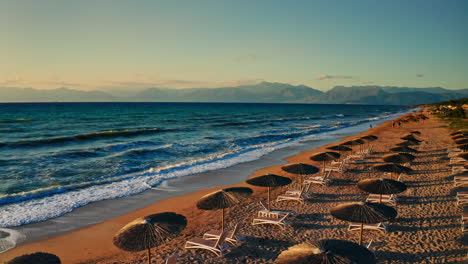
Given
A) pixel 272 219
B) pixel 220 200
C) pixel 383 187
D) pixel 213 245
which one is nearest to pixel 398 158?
pixel 383 187

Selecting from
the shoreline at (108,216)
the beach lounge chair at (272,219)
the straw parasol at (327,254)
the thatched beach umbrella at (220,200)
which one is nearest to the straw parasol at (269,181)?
the beach lounge chair at (272,219)

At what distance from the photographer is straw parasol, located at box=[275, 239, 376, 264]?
13.8ft

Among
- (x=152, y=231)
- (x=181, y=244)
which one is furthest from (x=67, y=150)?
(x=152, y=231)

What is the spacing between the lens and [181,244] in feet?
25.2

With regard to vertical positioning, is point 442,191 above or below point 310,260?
below

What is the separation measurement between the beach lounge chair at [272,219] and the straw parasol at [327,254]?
13.2 feet

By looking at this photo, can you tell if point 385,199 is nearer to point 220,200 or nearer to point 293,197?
point 293,197

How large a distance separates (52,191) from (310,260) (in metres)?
12.4

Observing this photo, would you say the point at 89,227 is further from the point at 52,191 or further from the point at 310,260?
the point at 310,260

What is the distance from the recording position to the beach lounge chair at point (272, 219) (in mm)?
8616

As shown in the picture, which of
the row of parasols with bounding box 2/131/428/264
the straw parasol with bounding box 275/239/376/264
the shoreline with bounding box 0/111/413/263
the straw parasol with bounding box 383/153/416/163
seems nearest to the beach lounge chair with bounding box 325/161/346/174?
the straw parasol with bounding box 383/153/416/163

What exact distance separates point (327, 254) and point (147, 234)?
125 inches

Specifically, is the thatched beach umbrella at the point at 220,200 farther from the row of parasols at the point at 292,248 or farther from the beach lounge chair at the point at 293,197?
the beach lounge chair at the point at 293,197

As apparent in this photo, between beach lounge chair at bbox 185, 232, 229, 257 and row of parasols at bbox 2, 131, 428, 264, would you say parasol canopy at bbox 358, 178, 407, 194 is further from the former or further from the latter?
beach lounge chair at bbox 185, 232, 229, 257
